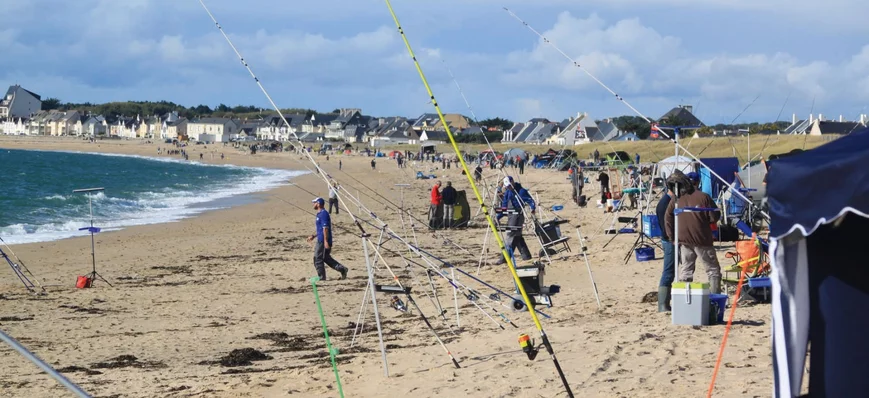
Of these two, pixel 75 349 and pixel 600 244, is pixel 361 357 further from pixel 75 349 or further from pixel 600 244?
pixel 600 244

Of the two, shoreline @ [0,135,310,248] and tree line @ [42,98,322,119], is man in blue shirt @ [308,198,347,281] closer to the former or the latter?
shoreline @ [0,135,310,248]

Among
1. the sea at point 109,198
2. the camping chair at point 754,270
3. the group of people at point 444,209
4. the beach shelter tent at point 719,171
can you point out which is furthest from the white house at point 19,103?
the camping chair at point 754,270

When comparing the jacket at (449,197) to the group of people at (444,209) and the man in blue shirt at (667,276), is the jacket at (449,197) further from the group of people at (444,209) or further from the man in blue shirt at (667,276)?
the man in blue shirt at (667,276)

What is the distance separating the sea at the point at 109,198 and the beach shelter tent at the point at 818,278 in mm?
12876

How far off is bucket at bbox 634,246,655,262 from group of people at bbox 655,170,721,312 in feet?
12.3

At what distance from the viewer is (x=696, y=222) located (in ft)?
28.3

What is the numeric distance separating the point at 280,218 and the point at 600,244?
14.6 m

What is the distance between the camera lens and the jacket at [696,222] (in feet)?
28.3

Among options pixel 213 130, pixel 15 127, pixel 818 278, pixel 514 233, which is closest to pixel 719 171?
pixel 514 233

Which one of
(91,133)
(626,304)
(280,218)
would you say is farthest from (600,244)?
(91,133)

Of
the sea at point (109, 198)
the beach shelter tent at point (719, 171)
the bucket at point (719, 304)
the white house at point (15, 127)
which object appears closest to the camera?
the bucket at point (719, 304)

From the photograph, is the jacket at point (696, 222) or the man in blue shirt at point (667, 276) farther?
the man in blue shirt at point (667, 276)

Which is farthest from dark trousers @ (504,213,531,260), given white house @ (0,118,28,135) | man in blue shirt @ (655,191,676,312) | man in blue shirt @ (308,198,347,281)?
white house @ (0,118,28,135)

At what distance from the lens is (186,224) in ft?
87.1
